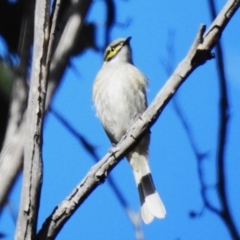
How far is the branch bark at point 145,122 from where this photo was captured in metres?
1.74

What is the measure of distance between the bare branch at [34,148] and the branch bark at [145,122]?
2.3 inches

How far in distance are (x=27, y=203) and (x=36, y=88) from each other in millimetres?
288

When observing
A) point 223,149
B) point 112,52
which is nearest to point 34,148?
point 223,149

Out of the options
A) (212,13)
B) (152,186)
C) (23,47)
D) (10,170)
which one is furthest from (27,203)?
(152,186)

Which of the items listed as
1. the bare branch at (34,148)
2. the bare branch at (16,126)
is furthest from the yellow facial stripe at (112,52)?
the bare branch at (34,148)

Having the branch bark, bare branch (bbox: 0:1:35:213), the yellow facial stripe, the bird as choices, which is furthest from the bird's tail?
the branch bark

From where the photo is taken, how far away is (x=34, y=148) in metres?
1.80

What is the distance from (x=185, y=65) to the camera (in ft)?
5.77

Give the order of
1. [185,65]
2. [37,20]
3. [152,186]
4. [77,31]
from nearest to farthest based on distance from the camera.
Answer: [185,65] → [37,20] → [77,31] → [152,186]

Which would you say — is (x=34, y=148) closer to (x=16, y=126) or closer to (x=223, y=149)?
(x=16, y=126)

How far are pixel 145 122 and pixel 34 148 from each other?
0.93 ft

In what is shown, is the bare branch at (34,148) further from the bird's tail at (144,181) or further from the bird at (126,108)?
the bird at (126,108)

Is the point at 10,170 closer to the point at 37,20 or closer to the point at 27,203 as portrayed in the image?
the point at 27,203

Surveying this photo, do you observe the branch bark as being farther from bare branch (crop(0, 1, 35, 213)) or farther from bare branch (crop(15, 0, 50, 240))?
bare branch (crop(0, 1, 35, 213))
